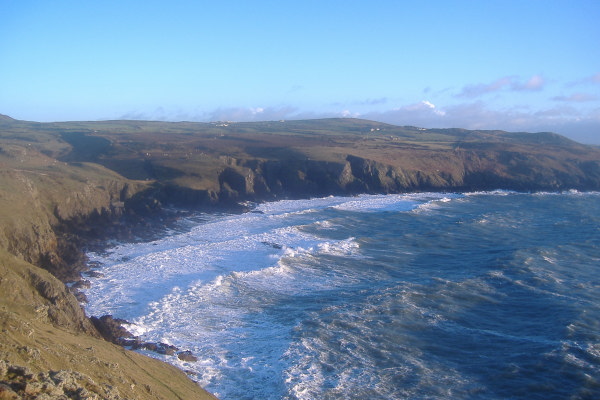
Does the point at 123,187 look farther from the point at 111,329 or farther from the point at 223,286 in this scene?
the point at 111,329

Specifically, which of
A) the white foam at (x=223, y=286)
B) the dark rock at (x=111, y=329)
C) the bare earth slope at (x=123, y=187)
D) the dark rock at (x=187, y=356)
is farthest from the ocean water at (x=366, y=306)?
the bare earth slope at (x=123, y=187)

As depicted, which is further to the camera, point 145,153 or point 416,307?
point 145,153

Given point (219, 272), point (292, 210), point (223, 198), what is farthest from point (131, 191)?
point (219, 272)

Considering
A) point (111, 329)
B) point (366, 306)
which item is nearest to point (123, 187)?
point (111, 329)

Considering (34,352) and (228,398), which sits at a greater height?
(34,352)

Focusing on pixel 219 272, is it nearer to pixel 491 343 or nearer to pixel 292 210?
pixel 491 343

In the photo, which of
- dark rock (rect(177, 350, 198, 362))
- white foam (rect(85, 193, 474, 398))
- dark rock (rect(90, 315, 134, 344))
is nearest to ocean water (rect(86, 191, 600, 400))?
white foam (rect(85, 193, 474, 398))

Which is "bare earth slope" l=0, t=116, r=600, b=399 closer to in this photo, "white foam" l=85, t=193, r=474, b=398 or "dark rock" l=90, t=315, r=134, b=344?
"dark rock" l=90, t=315, r=134, b=344

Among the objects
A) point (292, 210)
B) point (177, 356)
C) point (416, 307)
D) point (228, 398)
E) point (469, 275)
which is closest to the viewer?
point (228, 398)
